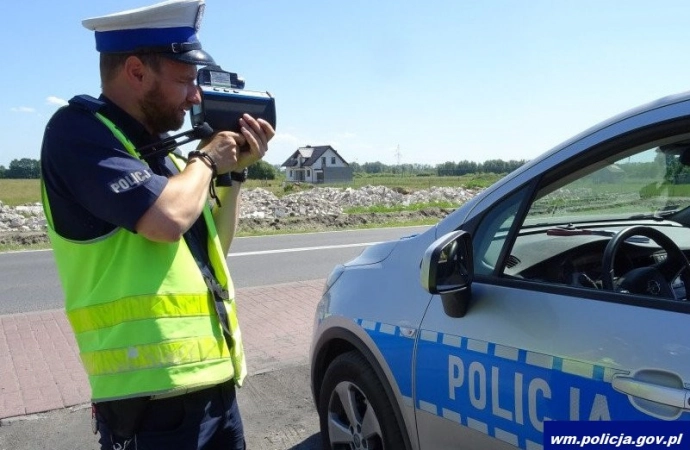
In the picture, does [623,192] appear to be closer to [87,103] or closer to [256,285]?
[87,103]

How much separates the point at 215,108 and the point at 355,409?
62.3 inches

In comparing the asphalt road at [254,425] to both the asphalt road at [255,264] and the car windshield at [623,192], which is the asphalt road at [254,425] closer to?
the car windshield at [623,192]

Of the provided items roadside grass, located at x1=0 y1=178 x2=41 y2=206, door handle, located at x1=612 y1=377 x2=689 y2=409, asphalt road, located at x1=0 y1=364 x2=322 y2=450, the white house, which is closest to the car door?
door handle, located at x1=612 y1=377 x2=689 y2=409

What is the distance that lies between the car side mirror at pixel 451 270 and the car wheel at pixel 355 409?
630mm

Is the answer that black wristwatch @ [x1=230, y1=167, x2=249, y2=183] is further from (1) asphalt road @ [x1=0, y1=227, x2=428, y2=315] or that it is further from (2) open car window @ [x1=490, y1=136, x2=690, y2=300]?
(1) asphalt road @ [x1=0, y1=227, x2=428, y2=315]

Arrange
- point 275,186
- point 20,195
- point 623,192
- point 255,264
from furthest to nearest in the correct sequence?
point 275,186 < point 20,195 < point 255,264 < point 623,192

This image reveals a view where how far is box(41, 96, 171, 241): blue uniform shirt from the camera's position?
173 cm

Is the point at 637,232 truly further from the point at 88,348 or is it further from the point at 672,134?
the point at 88,348

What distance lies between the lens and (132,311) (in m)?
1.80

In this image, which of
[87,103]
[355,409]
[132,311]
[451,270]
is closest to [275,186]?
[355,409]

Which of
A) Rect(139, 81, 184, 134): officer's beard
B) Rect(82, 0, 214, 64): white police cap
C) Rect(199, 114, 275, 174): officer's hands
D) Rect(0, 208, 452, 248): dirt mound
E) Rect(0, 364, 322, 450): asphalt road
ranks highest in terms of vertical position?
Rect(82, 0, 214, 64): white police cap

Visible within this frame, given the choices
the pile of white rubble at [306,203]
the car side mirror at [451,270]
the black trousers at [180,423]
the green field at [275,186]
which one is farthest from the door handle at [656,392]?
the green field at [275,186]

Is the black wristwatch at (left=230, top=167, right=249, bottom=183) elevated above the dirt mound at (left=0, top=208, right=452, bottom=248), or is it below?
above

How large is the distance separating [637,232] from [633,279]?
275 millimetres
